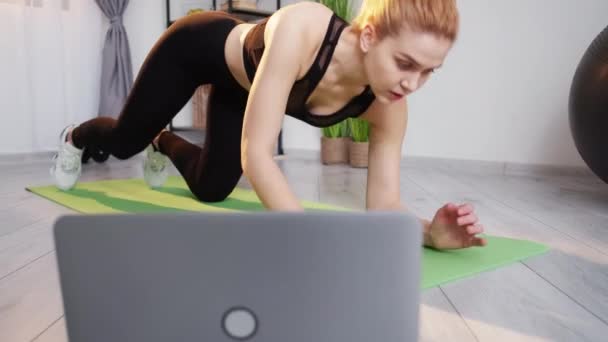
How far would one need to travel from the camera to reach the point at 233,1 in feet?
9.00

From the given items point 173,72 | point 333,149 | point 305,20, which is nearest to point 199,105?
point 333,149

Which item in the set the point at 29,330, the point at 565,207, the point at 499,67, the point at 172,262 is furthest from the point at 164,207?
the point at 499,67

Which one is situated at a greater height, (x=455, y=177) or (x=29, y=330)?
(x=29, y=330)

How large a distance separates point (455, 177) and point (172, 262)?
216 cm

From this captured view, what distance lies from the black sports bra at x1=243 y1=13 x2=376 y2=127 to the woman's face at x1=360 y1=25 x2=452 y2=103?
0.29 feet

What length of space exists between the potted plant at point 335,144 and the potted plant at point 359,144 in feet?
0.30

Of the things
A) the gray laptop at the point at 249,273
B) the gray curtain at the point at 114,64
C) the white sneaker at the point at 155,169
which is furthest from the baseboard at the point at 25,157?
the gray laptop at the point at 249,273

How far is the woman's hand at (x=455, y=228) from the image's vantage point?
95cm

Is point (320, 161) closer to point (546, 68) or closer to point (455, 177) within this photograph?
point (455, 177)

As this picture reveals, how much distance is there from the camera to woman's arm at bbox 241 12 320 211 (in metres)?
0.82

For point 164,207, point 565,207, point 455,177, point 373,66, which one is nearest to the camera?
point 373,66

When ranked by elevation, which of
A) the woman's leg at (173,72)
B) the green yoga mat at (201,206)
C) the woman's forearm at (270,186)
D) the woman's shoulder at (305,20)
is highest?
the woman's shoulder at (305,20)

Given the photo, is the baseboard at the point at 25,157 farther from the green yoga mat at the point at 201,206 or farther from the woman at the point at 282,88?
the woman at the point at 282,88

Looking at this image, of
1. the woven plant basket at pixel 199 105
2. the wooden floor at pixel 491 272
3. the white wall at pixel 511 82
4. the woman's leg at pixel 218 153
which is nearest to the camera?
the wooden floor at pixel 491 272
